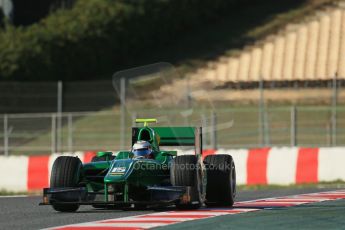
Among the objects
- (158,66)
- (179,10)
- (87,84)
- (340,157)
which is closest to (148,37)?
(179,10)

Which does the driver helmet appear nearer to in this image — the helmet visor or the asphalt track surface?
the helmet visor

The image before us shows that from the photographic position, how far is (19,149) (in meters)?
28.1

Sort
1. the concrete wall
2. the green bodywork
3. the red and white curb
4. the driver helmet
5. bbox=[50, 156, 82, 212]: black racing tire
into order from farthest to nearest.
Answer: the concrete wall < the driver helmet < bbox=[50, 156, 82, 212]: black racing tire < the green bodywork < the red and white curb

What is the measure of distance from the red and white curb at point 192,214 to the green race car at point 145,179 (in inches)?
10.2

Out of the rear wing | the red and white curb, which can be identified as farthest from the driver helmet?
the red and white curb

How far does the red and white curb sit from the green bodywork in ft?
1.75

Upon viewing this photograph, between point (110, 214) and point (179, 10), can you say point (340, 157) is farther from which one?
point (179, 10)

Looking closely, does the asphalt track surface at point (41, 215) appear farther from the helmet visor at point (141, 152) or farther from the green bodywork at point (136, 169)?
the helmet visor at point (141, 152)

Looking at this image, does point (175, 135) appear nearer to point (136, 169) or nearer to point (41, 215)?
point (136, 169)

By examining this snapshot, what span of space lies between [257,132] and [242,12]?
473 inches

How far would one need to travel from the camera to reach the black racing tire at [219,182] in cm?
1334

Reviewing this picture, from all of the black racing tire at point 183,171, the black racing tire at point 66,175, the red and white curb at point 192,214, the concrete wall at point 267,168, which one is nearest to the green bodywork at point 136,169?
the black racing tire at point 66,175

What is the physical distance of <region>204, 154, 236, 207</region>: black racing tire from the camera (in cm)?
1334

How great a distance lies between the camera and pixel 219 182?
13367mm
